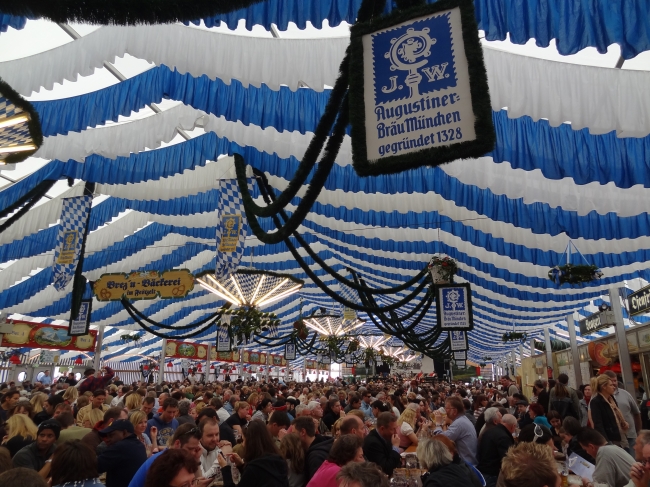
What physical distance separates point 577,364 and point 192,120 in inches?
610

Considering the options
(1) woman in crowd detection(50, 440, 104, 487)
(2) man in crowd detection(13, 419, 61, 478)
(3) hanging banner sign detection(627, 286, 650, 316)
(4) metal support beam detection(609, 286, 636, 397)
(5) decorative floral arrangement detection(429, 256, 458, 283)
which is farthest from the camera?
(4) metal support beam detection(609, 286, 636, 397)

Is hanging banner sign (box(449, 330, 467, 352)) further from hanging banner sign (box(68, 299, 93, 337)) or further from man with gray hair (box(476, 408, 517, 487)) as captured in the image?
man with gray hair (box(476, 408, 517, 487))

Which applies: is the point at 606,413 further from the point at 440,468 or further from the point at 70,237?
the point at 70,237

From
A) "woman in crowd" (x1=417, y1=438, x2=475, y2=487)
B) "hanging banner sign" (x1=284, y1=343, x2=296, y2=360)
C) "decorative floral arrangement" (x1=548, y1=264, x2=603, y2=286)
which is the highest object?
"decorative floral arrangement" (x1=548, y1=264, x2=603, y2=286)

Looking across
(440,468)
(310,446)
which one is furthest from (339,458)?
(310,446)

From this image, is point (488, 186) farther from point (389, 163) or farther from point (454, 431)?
point (389, 163)

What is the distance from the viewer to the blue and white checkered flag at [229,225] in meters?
9.02

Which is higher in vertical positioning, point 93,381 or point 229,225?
point 229,225

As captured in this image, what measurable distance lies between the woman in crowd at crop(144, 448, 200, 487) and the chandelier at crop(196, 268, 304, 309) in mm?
10518

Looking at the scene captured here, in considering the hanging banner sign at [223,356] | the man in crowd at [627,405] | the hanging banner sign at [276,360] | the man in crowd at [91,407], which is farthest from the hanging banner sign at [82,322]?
the hanging banner sign at [276,360]

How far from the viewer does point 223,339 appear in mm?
19953

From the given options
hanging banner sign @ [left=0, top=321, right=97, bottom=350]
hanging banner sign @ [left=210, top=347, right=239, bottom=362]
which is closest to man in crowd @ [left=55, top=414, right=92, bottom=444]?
hanging banner sign @ [left=0, top=321, right=97, bottom=350]

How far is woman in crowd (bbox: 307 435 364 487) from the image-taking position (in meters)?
3.23

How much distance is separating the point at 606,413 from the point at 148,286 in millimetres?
11128
